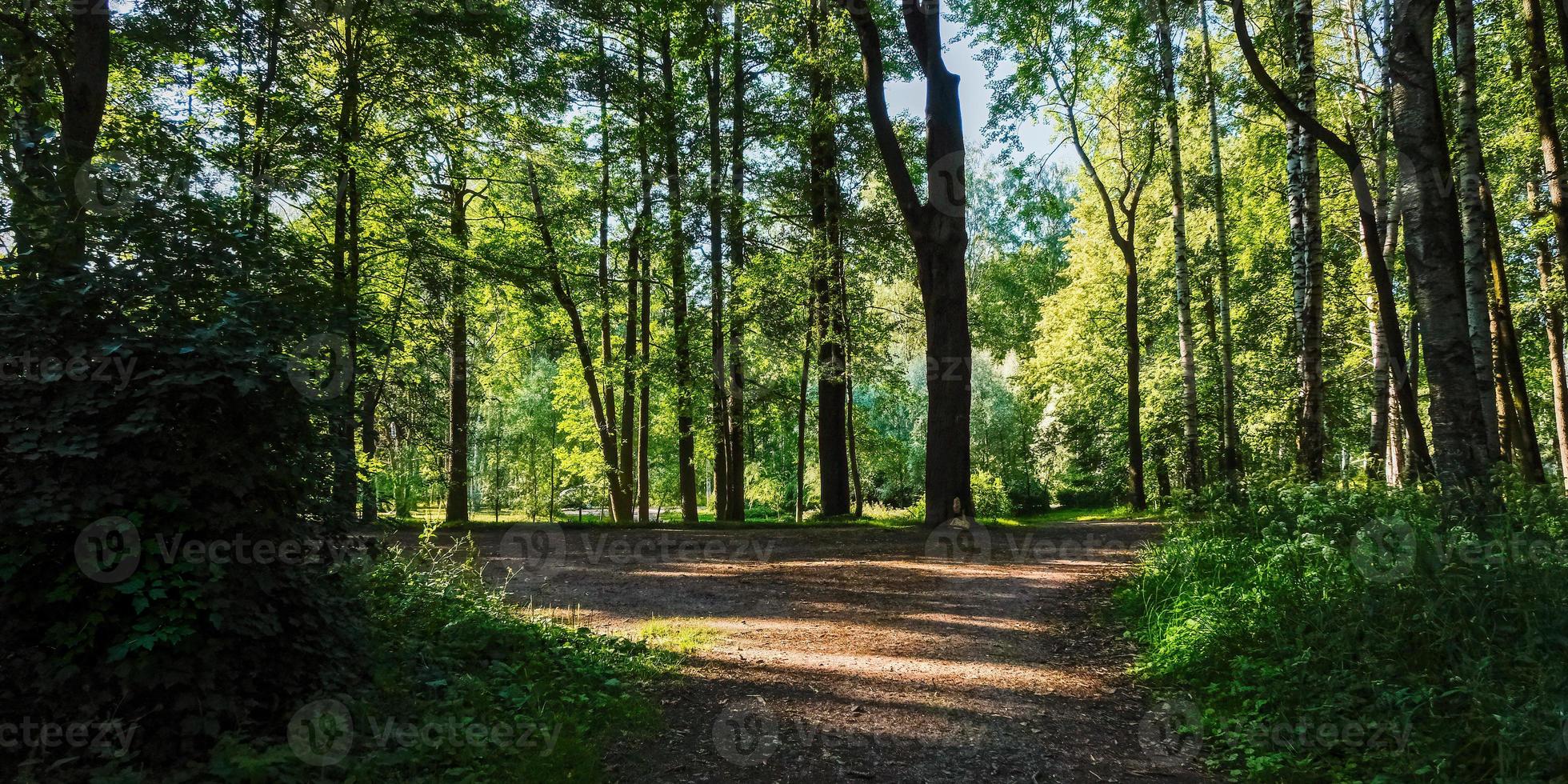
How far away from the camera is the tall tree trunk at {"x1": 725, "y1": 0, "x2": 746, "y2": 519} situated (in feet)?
53.0

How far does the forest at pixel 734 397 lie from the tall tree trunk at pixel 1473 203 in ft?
0.23

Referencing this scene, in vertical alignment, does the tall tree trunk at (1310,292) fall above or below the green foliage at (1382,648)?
above

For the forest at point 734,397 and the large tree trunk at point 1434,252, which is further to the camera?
the large tree trunk at point 1434,252

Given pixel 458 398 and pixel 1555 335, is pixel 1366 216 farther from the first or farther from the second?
pixel 458 398

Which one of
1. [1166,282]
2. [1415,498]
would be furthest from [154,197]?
[1166,282]

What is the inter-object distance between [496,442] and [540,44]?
24314mm

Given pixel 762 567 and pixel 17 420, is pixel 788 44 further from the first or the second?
pixel 17 420

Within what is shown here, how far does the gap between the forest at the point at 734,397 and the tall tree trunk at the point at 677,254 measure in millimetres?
111

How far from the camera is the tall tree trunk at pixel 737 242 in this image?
635 inches

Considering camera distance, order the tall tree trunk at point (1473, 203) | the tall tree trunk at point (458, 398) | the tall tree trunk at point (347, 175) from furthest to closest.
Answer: the tall tree trunk at point (458, 398)
the tall tree trunk at point (347, 175)
the tall tree trunk at point (1473, 203)

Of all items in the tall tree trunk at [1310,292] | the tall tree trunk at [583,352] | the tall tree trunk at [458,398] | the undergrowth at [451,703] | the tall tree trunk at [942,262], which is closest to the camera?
the undergrowth at [451,703]

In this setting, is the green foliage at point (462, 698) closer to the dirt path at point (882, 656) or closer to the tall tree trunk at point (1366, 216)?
the dirt path at point (882, 656)

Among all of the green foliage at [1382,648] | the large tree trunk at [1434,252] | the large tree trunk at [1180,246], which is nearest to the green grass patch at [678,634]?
the green foliage at [1382,648]

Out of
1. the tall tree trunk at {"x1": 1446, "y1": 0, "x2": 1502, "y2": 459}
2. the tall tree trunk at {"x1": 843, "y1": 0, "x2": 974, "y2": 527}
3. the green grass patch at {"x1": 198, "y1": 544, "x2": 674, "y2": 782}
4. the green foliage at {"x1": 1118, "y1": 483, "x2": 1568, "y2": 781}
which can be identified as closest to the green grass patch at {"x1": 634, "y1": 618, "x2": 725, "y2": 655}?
the green grass patch at {"x1": 198, "y1": 544, "x2": 674, "y2": 782}
